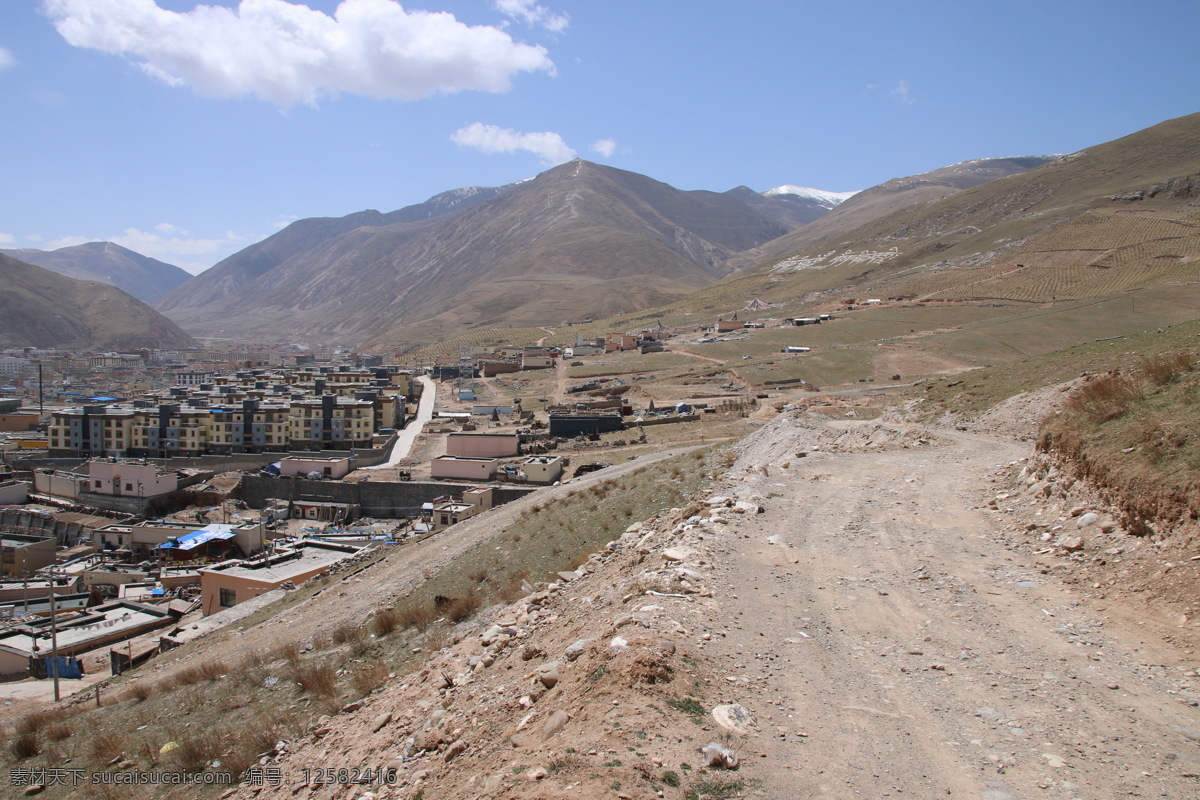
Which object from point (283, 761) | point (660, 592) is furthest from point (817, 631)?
point (283, 761)

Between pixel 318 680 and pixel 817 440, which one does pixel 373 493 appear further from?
pixel 318 680

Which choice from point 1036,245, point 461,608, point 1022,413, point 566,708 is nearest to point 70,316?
point 1036,245

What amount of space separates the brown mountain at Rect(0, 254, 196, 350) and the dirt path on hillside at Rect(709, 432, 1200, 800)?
17149 centimetres

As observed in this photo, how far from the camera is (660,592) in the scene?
20.3 ft

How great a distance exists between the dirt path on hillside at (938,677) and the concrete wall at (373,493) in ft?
88.8

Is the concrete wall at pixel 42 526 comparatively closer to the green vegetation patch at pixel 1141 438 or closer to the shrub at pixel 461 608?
the shrub at pixel 461 608

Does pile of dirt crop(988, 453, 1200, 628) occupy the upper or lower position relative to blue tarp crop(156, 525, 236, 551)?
upper

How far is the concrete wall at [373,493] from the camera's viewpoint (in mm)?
33406

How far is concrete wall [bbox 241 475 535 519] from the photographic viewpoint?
33.4 m

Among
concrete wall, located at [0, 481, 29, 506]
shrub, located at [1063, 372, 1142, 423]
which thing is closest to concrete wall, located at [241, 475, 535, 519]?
concrete wall, located at [0, 481, 29, 506]

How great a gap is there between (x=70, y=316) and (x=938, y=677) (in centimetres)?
18819

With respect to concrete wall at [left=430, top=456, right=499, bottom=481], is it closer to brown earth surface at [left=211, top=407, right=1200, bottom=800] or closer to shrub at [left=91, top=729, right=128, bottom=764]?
shrub at [left=91, top=729, right=128, bottom=764]

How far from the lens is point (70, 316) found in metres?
153

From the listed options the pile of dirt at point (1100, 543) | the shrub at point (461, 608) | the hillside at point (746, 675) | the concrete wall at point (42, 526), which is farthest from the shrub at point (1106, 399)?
the concrete wall at point (42, 526)
